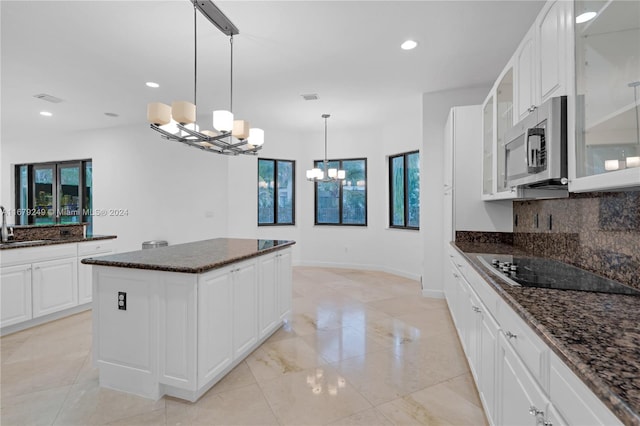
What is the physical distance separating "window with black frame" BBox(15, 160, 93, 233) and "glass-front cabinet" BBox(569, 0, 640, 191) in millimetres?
7878

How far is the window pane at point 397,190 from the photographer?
6.07 meters

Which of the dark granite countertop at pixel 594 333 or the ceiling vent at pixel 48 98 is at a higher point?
the ceiling vent at pixel 48 98

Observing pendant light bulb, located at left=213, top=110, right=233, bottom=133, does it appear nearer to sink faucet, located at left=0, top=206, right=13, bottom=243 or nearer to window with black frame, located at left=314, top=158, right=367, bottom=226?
sink faucet, located at left=0, top=206, right=13, bottom=243

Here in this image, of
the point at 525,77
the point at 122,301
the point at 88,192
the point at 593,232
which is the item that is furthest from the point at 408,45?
the point at 88,192

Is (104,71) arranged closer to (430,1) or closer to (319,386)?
(430,1)

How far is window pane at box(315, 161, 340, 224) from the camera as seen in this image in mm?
6820

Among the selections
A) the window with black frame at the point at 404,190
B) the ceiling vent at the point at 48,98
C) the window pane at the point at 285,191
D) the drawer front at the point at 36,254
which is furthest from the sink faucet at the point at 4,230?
the window with black frame at the point at 404,190

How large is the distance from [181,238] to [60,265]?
241 centimetres

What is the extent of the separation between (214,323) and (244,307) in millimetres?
394

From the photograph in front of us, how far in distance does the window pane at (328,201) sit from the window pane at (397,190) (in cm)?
117

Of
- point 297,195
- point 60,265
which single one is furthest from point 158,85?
point 297,195

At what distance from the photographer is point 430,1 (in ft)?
8.25

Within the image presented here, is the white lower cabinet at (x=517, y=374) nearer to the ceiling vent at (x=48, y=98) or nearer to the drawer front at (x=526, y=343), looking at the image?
the drawer front at (x=526, y=343)

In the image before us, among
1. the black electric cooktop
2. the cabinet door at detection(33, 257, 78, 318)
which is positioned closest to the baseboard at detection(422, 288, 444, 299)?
the black electric cooktop
